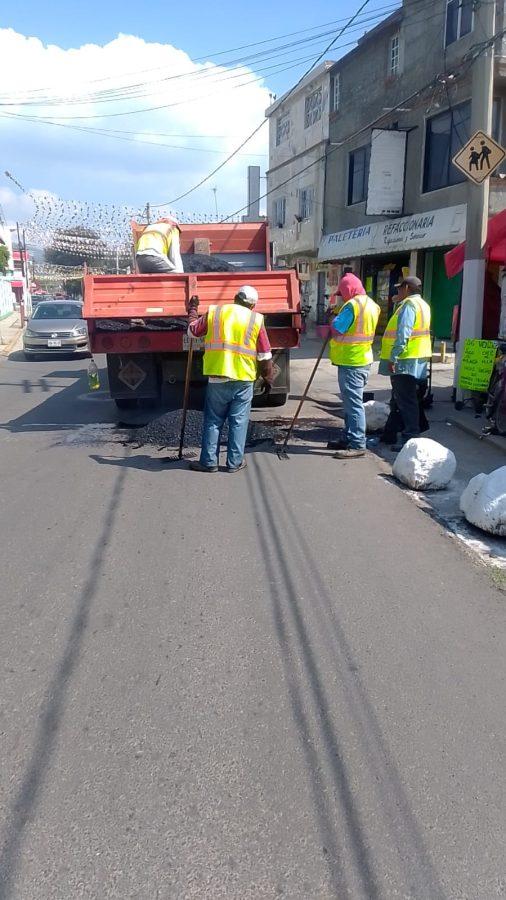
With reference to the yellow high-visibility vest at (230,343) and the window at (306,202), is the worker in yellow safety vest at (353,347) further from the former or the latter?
the window at (306,202)

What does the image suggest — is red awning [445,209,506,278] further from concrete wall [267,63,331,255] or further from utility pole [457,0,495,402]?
concrete wall [267,63,331,255]

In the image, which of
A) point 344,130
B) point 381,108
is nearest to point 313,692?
point 381,108

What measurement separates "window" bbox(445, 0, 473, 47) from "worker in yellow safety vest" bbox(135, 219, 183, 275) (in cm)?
1127

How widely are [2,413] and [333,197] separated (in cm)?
1876

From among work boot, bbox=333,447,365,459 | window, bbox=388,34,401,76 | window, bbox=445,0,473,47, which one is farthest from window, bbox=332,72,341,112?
work boot, bbox=333,447,365,459

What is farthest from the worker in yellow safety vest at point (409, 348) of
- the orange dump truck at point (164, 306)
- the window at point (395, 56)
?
the window at point (395, 56)

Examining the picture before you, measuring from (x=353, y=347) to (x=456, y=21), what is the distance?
14050mm

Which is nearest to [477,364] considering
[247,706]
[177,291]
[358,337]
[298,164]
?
[358,337]

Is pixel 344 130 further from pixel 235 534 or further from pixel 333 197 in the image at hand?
pixel 235 534

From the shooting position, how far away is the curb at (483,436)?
7824mm

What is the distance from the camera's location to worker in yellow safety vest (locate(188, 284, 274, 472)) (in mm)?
6566

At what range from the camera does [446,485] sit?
20.9ft

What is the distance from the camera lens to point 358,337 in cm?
724

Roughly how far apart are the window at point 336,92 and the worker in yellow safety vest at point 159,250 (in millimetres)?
17109
